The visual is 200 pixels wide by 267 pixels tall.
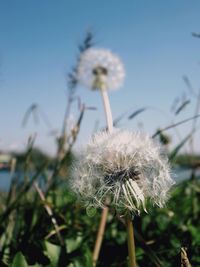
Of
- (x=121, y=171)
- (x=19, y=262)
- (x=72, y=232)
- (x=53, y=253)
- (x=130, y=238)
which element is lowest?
(x=72, y=232)

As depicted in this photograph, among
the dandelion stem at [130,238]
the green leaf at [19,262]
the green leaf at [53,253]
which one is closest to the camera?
the dandelion stem at [130,238]

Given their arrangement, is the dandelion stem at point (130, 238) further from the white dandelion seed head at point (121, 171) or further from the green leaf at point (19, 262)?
the green leaf at point (19, 262)

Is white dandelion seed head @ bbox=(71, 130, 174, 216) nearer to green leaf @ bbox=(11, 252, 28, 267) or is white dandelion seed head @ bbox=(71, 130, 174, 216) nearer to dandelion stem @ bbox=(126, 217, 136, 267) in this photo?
dandelion stem @ bbox=(126, 217, 136, 267)

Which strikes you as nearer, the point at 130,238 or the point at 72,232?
the point at 130,238

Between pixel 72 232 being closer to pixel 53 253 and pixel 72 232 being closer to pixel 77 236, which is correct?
pixel 77 236

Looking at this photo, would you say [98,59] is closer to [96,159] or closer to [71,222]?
[71,222]

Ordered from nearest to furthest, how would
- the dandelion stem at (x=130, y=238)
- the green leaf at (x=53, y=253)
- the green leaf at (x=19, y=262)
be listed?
the dandelion stem at (x=130, y=238) < the green leaf at (x=19, y=262) < the green leaf at (x=53, y=253)

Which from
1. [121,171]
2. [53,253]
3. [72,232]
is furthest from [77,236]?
[121,171]

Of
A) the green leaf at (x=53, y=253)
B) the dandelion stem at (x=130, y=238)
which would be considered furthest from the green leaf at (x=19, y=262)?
the dandelion stem at (x=130, y=238)

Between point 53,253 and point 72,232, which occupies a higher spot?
point 53,253

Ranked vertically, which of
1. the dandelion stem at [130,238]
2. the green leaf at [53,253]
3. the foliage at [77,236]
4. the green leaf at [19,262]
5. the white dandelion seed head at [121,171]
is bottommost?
the foliage at [77,236]
